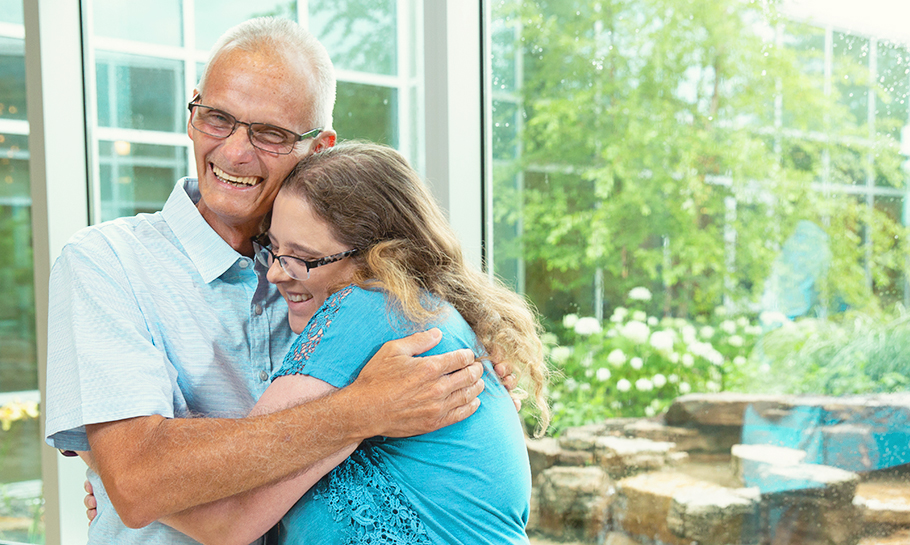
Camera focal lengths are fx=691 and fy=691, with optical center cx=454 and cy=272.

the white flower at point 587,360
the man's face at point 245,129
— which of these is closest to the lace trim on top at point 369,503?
the man's face at point 245,129

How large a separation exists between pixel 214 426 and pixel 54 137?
1798 millimetres

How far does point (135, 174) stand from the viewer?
8.89ft

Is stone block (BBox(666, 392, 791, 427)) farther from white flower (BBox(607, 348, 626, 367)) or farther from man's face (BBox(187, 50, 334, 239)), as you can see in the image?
man's face (BBox(187, 50, 334, 239))

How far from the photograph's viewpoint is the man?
101 centimetres

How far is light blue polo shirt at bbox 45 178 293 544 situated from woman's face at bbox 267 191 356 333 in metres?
0.16

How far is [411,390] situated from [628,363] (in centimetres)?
152

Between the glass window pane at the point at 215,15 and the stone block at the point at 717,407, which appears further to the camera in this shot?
the glass window pane at the point at 215,15

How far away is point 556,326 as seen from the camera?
2389 millimetres

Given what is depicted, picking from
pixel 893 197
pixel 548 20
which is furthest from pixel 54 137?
pixel 893 197

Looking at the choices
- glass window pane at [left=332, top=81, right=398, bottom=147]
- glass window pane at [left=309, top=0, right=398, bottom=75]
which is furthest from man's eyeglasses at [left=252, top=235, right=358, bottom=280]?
glass window pane at [left=309, top=0, right=398, bottom=75]

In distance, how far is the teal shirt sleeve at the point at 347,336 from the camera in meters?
1.04

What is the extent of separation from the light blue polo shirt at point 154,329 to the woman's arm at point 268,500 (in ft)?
0.61

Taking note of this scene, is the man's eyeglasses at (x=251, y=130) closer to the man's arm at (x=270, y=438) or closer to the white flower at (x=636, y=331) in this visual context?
the man's arm at (x=270, y=438)

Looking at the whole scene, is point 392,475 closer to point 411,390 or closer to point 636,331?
point 411,390
